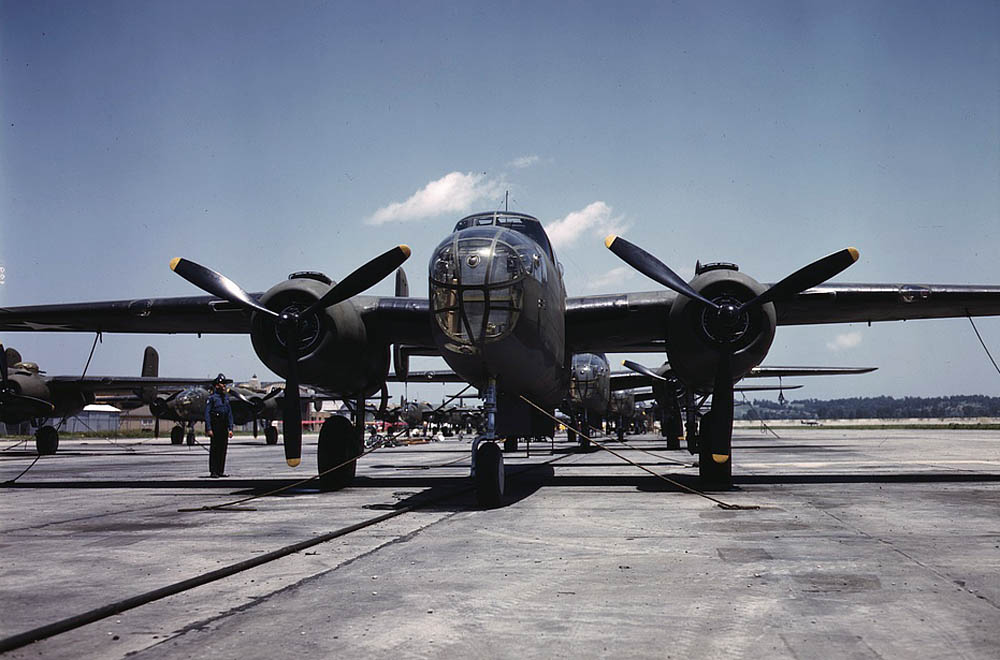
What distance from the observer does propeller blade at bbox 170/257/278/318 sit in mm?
13500

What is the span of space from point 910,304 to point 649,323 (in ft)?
16.4

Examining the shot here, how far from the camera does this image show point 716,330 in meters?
13.7

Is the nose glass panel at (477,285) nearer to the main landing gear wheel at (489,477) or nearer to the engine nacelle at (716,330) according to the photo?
the main landing gear wheel at (489,477)

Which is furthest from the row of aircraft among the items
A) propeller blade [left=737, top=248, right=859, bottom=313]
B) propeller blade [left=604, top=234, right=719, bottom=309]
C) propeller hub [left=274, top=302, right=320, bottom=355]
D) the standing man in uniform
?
propeller blade [left=737, top=248, right=859, bottom=313]

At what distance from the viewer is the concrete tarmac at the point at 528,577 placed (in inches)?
177

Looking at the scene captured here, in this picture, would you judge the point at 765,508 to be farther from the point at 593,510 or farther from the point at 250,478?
the point at 250,478

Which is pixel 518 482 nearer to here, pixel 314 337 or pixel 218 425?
pixel 314 337

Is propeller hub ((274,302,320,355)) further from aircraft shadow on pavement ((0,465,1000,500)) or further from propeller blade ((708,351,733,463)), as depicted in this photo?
propeller blade ((708,351,733,463))

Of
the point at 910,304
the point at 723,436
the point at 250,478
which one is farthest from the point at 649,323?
the point at 250,478

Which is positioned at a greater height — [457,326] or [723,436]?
[457,326]

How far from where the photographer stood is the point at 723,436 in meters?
13.5

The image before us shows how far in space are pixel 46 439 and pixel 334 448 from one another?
81.6 feet

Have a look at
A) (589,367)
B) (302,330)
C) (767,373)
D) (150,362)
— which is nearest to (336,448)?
(302,330)

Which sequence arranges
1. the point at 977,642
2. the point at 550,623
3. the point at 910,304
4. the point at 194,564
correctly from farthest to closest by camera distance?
the point at 910,304, the point at 194,564, the point at 550,623, the point at 977,642
